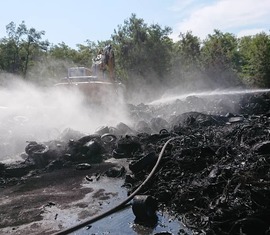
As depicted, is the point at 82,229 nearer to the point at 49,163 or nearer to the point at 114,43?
the point at 49,163

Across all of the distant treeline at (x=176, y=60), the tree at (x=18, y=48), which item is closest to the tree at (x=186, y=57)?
the distant treeline at (x=176, y=60)

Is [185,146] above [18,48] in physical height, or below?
below

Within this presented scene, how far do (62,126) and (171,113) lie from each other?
553 centimetres

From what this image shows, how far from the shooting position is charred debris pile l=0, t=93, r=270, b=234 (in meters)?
5.10

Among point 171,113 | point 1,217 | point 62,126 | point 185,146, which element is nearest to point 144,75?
point 171,113

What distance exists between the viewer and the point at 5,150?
12453 mm

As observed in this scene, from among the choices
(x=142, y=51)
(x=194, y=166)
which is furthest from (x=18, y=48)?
(x=194, y=166)

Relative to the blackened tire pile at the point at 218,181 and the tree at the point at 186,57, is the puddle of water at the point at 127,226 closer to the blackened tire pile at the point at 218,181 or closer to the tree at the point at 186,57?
the blackened tire pile at the point at 218,181

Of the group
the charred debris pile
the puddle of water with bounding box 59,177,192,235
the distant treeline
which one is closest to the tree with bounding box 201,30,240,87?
the distant treeline

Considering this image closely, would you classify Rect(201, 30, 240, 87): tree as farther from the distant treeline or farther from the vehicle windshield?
the vehicle windshield

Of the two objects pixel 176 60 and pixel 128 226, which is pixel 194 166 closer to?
pixel 128 226

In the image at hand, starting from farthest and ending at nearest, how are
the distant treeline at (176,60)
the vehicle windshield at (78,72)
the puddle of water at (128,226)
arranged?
the distant treeline at (176,60)
the vehicle windshield at (78,72)
the puddle of water at (128,226)

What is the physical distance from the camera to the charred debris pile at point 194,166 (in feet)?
16.7

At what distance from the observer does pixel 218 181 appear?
20.0ft
